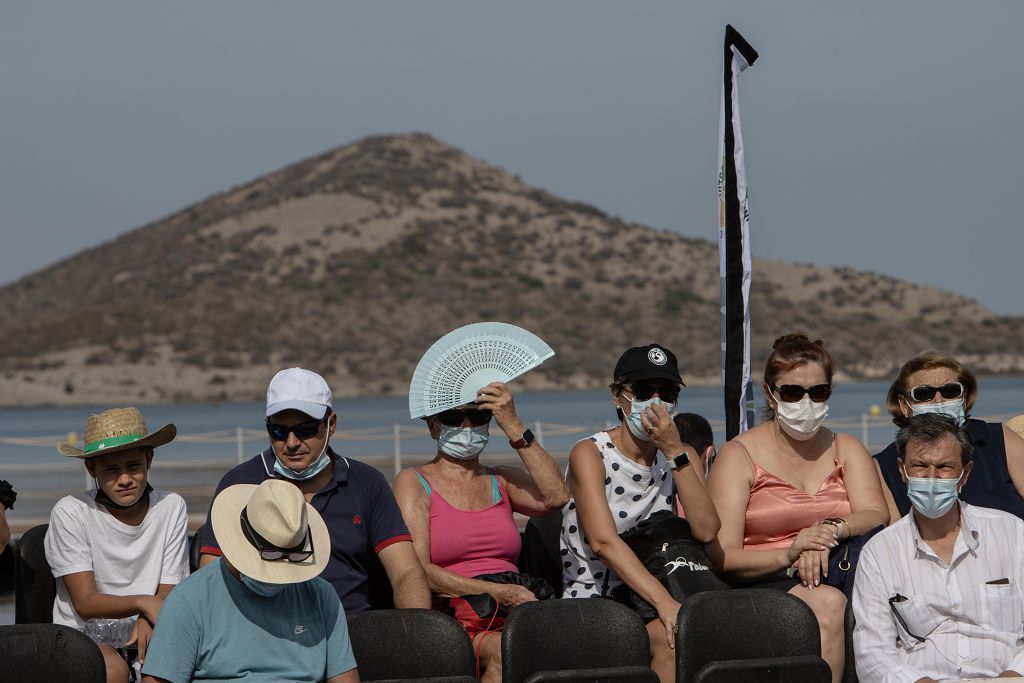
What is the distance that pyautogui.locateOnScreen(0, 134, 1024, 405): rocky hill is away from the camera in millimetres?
87938

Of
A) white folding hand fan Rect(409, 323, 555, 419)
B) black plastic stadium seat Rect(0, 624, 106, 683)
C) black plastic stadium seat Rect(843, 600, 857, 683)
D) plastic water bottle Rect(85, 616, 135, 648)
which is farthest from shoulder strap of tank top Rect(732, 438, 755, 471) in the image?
black plastic stadium seat Rect(0, 624, 106, 683)

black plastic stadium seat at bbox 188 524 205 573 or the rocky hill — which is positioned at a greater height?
the rocky hill

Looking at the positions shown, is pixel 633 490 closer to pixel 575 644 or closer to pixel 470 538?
pixel 470 538

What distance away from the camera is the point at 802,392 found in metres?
5.61

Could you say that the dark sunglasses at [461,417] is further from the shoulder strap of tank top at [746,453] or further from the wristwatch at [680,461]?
the shoulder strap of tank top at [746,453]

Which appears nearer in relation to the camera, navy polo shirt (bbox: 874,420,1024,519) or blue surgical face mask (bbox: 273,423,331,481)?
blue surgical face mask (bbox: 273,423,331,481)

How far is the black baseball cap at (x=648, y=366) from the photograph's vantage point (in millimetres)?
5539

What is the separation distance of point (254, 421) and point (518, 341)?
5200 centimetres

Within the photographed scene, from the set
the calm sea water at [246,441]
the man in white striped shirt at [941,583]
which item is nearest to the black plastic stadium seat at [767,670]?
the man in white striped shirt at [941,583]

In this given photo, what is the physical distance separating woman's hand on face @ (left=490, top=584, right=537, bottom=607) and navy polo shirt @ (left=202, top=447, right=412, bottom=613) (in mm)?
405

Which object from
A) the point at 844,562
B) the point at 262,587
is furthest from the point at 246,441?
the point at 262,587

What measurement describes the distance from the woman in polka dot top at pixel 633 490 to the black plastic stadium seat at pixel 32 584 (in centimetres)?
197

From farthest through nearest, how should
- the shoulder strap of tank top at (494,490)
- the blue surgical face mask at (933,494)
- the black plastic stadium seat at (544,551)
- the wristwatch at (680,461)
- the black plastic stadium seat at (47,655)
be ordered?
the black plastic stadium seat at (544,551) < the shoulder strap of tank top at (494,490) < the wristwatch at (680,461) < the blue surgical face mask at (933,494) < the black plastic stadium seat at (47,655)

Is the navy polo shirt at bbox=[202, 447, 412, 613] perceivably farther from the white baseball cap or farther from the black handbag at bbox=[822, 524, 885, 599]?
the black handbag at bbox=[822, 524, 885, 599]
